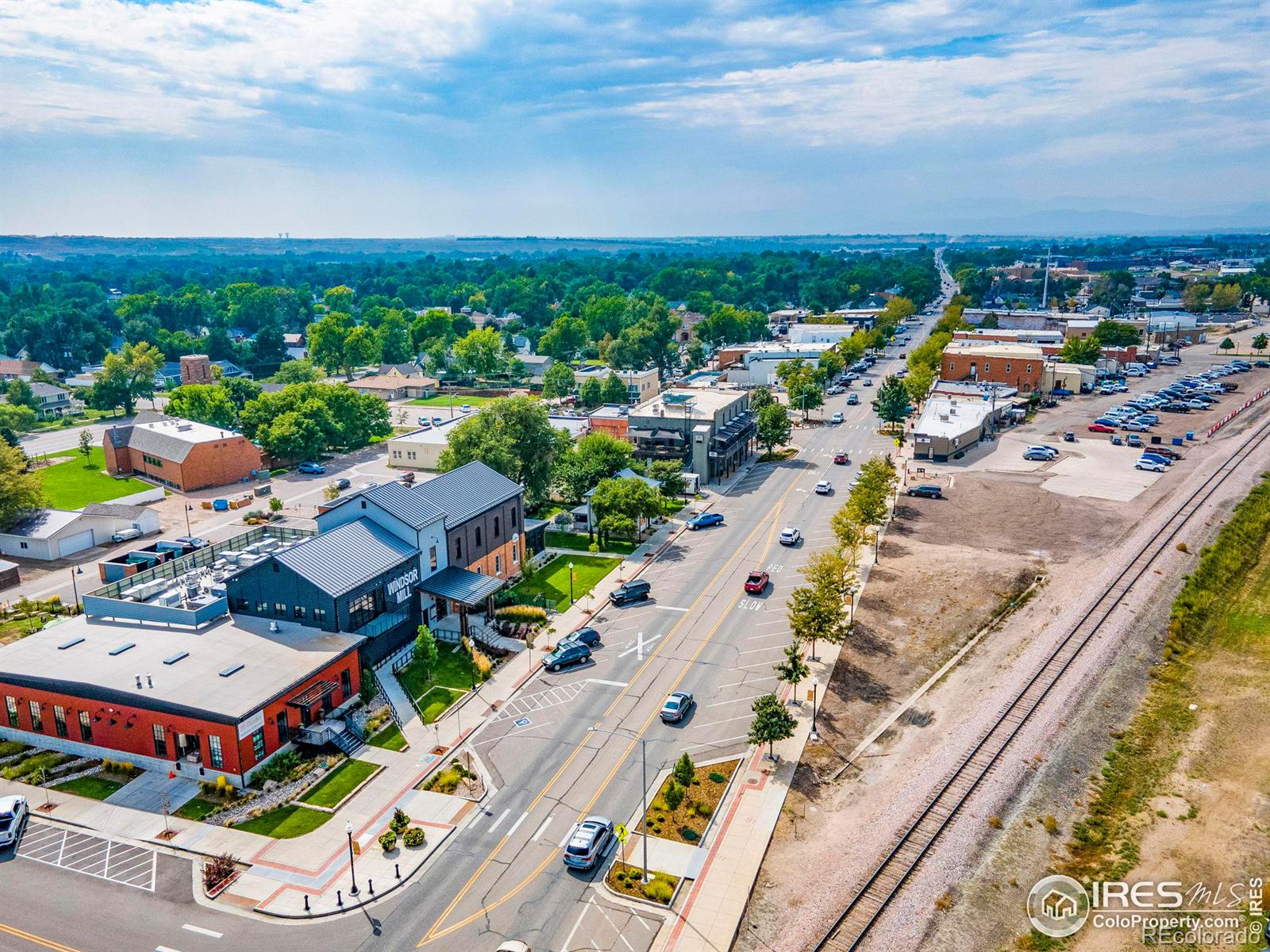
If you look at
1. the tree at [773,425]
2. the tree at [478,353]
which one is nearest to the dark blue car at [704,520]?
the tree at [773,425]

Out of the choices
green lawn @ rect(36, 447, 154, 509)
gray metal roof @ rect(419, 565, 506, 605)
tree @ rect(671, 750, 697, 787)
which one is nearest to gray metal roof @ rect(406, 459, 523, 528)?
gray metal roof @ rect(419, 565, 506, 605)

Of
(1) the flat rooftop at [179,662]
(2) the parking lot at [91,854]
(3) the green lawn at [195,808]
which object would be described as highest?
(1) the flat rooftop at [179,662]

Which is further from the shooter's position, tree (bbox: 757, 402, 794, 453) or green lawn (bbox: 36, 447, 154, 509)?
tree (bbox: 757, 402, 794, 453)

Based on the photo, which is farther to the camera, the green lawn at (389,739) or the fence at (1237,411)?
the fence at (1237,411)

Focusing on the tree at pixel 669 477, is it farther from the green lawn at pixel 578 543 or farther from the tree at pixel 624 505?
the green lawn at pixel 578 543

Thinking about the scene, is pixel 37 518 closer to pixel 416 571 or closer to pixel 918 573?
pixel 416 571

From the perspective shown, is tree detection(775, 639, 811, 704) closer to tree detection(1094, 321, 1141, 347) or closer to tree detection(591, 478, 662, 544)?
tree detection(591, 478, 662, 544)
